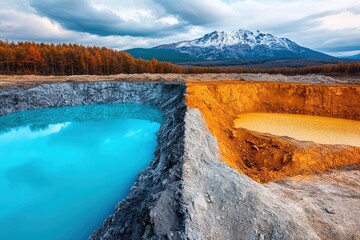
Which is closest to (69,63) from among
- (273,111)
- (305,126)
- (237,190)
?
(273,111)

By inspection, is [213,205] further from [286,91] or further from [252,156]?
[286,91]

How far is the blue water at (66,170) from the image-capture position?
11.2 m

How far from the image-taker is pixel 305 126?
23.8 m

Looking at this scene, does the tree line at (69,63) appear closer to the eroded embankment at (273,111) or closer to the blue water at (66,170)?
the blue water at (66,170)

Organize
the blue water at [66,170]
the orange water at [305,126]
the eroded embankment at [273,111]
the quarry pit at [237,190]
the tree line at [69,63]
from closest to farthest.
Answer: the quarry pit at [237,190] < the blue water at [66,170] < the eroded embankment at [273,111] < the orange water at [305,126] < the tree line at [69,63]

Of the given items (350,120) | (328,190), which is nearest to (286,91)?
(350,120)

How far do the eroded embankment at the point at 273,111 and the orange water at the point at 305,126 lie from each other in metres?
1.79

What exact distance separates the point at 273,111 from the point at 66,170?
997 inches

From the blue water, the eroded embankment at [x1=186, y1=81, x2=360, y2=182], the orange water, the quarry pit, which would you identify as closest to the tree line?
the blue water

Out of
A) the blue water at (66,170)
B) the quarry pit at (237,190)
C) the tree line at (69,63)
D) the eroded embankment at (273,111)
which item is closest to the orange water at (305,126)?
the eroded embankment at (273,111)

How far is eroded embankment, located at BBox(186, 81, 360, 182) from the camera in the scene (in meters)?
14.7

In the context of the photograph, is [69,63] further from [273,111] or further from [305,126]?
[305,126]

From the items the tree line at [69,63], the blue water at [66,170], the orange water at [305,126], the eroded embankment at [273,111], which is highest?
the tree line at [69,63]

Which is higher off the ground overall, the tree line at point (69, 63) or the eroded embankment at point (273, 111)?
the tree line at point (69, 63)
